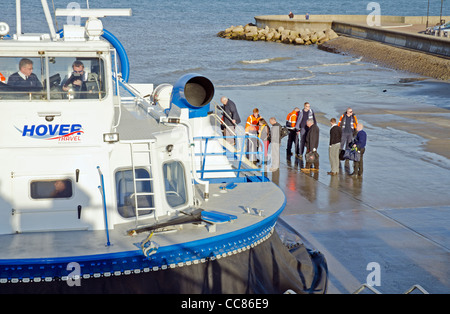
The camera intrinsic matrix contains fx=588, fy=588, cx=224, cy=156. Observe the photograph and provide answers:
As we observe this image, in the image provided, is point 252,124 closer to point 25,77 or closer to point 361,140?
point 361,140

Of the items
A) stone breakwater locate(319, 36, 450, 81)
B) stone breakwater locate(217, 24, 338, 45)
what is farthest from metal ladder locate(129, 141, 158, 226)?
stone breakwater locate(217, 24, 338, 45)

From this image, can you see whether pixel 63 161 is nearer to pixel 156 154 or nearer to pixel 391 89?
pixel 156 154

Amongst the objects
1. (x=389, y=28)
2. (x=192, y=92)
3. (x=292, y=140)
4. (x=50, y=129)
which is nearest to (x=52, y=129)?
(x=50, y=129)

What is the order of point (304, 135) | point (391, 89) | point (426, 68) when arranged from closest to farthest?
point (304, 135) < point (391, 89) < point (426, 68)

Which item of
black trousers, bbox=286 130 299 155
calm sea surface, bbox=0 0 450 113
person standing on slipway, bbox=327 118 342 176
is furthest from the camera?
calm sea surface, bbox=0 0 450 113

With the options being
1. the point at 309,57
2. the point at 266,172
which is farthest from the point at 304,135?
the point at 309,57

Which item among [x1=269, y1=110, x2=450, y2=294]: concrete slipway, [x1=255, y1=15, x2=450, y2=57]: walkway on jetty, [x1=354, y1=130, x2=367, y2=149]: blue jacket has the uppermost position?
[x1=255, y1=15, x2=450, y2=57]: walkway on jetty

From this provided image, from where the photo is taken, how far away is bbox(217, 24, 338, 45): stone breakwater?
46.0 metres

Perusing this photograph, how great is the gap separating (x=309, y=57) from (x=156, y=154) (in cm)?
3481

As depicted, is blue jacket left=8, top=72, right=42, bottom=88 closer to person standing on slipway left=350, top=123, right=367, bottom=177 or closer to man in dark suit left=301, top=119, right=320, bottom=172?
man in dark suit left=301, top=119, right=320, bottom=172

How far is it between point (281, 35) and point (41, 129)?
44.4 m

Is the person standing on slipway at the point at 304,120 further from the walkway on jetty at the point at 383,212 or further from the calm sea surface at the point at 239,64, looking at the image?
the calm sea surface at the point at 239,64

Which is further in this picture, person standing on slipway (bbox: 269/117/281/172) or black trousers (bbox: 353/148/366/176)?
person standing on slipway (bbox: 269/117/281/172)

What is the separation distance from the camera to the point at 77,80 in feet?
17.4
